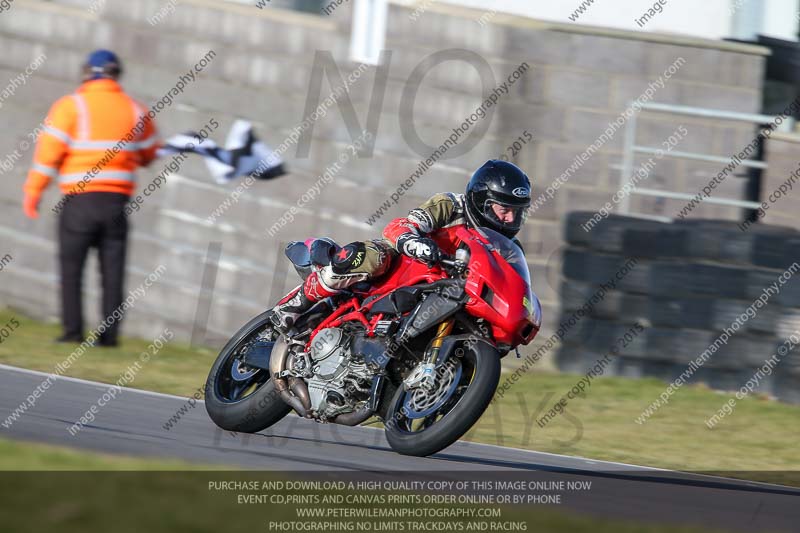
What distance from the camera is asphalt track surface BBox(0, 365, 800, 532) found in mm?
5676

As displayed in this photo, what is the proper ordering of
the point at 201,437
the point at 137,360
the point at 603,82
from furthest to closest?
the point at 603,82 → the point at 137,360 → the point at 201,437

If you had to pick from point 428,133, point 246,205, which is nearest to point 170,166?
point 246,205

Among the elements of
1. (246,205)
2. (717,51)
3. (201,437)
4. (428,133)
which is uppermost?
(717,51)

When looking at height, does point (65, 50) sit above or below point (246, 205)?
above

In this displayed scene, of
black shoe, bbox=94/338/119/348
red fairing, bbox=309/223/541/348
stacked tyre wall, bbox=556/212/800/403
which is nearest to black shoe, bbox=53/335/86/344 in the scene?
black shoe, bbox=94/338/119/348

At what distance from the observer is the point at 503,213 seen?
6.74 m

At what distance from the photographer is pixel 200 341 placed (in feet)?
38.8

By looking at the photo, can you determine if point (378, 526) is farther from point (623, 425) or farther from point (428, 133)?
point (428, 133)

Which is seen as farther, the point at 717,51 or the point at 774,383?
the point at 717,51

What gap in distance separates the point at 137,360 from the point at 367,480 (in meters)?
5.24

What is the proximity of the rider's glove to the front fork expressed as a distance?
1.10 feet

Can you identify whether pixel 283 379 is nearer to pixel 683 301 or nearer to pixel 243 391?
pixel 243 391

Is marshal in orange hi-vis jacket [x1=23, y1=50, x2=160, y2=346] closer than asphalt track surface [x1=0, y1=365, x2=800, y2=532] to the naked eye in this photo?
No

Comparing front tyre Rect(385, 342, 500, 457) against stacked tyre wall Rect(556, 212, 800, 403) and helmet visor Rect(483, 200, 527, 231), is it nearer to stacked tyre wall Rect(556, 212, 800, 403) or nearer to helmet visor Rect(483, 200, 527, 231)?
helmet visor Rect(483, 200, 527, 231)
